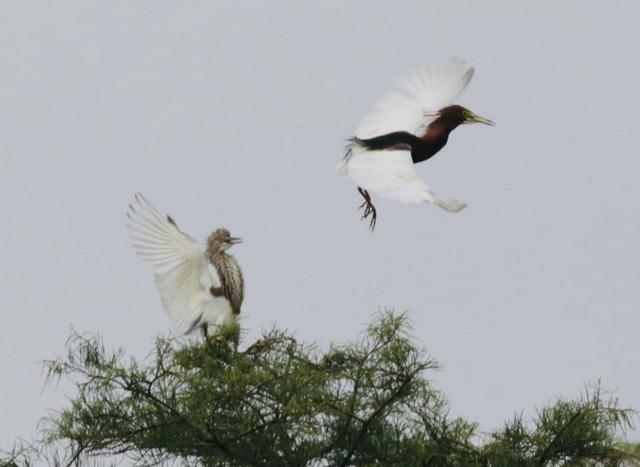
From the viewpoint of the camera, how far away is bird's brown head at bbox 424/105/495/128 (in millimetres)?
13430

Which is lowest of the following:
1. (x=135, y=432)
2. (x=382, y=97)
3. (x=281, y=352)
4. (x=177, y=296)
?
(x=135, y=432)

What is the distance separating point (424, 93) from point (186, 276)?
2.96 m

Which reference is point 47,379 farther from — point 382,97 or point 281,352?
point 382,97

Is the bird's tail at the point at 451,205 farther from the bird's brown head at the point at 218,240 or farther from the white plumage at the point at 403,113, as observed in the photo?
the bird's brown head at the point at 218,240

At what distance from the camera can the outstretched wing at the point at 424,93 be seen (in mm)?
13625

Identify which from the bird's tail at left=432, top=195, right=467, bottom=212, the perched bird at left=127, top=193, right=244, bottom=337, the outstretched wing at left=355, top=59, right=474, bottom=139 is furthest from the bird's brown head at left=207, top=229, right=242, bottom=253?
the bird's tail at left=432, top=195, right=467, bottom=212

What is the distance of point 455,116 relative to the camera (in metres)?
13.5

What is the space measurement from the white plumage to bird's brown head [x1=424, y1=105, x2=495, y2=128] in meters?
0.09

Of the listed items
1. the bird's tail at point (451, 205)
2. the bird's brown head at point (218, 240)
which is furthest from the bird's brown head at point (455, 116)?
the bird's tail at point (451, 205)

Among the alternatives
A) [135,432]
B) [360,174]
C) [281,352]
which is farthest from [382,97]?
[135,432]

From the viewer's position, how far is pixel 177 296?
11992 mm

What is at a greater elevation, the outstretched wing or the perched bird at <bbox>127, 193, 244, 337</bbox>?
the outstretched wing

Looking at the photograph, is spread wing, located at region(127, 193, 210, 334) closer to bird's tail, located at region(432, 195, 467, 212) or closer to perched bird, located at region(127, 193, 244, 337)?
perched bird, located at region(127, 193, 244, 337)

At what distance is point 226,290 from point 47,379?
2623mm
